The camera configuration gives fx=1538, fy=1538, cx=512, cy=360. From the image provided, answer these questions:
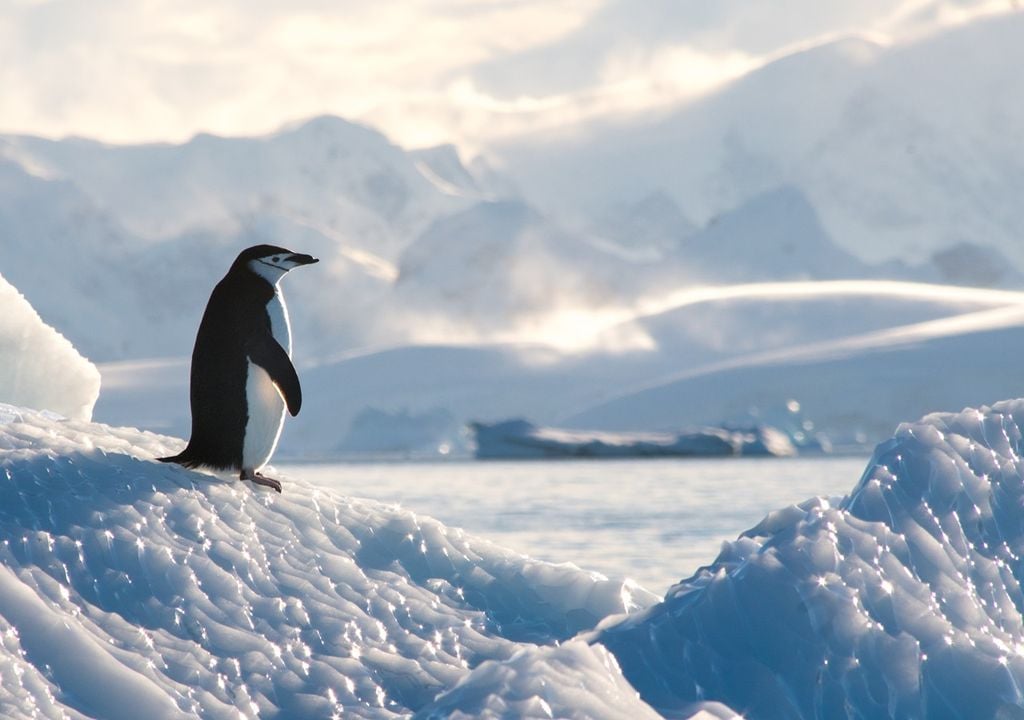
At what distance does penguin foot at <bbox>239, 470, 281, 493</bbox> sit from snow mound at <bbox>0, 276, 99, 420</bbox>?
5.92 feet

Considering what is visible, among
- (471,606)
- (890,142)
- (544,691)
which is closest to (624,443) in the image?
(471,606)

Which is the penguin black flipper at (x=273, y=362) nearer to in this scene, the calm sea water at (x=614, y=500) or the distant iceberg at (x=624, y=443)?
the calm sea water at (x=614, y=500)

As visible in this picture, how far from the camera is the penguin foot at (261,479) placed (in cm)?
564

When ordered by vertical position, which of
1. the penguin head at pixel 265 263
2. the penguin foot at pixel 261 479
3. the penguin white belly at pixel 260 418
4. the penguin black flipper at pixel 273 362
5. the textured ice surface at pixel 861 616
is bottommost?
the textured ice surface at pixel 861 616

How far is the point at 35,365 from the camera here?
7.29 meters

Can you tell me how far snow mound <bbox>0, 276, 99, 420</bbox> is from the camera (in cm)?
715

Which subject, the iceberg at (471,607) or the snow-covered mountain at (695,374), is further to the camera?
the snow-covered mountain at (695,374)

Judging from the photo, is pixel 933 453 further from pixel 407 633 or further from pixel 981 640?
pixel 407 633

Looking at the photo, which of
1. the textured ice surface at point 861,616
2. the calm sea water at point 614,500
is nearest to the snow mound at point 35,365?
the calm sea water at point 614,500

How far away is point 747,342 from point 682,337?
3.17 m

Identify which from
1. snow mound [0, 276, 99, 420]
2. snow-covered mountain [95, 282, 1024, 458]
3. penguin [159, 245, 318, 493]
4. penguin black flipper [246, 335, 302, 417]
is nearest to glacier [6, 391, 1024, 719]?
penguin [159, 245, 318, 493]

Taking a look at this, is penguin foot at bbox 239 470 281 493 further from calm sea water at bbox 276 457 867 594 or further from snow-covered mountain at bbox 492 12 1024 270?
snow-covered mountain at bbox 492 12 1024 270

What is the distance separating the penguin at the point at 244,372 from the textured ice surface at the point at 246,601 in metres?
0.17

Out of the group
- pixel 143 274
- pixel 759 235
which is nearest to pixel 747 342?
pixel 759 235
